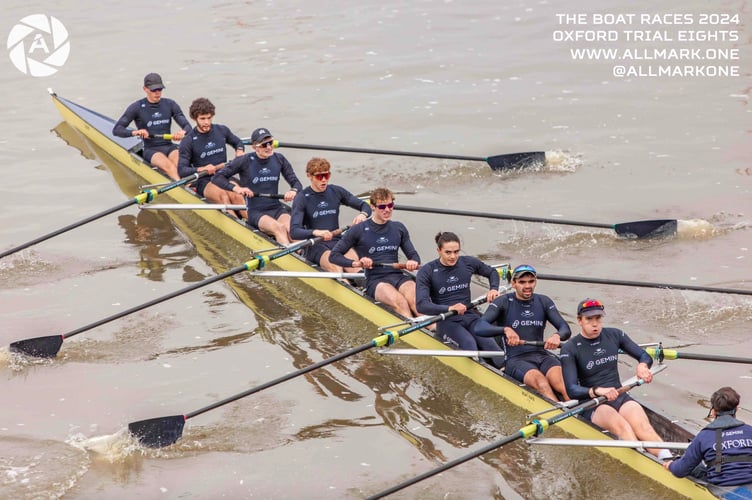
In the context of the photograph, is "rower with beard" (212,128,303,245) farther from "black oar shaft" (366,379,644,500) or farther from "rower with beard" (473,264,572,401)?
"black oar shaft" (366,379,644,500)

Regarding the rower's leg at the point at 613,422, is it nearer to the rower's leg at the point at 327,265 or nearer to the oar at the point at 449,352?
the oar at the point at 449,352

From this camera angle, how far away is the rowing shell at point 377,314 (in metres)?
8.71

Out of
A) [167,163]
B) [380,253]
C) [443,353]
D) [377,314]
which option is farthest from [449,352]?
[167,163]

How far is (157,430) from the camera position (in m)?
10.1

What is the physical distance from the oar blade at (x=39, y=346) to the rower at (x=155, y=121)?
4743 millimetres

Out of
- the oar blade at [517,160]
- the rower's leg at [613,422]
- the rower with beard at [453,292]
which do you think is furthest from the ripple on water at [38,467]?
the oar blade at [517,160]

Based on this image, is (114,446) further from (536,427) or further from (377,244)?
(536,427)

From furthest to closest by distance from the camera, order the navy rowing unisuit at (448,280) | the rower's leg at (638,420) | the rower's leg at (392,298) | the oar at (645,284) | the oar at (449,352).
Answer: the rower's leg at (392,298)
the oar at (645,284)
the navy rowing unisuit at (448,280)
the oar at (449,352)
the rower's leg at (638,420)

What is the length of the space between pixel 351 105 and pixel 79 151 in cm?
562

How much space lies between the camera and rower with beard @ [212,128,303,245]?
13820 mm

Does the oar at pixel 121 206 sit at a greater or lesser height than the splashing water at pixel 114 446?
greater

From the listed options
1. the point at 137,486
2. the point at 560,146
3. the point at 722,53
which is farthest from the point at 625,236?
the point at 722,53

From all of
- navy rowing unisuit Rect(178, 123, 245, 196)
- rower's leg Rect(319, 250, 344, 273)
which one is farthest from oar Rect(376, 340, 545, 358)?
navy rowing unisuit Rect(178, 123, 245, 196)

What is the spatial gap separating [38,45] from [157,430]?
19.9 m
